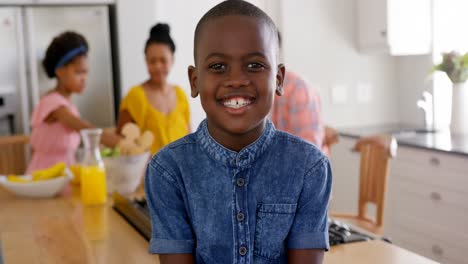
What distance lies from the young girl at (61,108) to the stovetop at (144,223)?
512mm

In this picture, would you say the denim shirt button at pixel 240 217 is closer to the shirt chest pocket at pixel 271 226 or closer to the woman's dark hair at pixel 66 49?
the shirt chest pocket at pixel 271 226

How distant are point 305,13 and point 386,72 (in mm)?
724

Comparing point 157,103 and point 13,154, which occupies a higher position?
point 157,103

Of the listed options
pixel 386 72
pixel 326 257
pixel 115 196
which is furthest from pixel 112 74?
pixel 326 257

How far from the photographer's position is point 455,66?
11.0ft

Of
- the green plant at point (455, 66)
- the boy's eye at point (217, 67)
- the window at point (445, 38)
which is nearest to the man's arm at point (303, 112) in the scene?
the green plant at point (455, 66)

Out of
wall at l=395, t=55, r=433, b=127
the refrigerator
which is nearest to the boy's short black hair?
the refrigerator

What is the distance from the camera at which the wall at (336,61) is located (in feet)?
12.4

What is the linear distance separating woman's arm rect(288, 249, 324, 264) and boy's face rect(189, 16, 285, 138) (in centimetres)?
22

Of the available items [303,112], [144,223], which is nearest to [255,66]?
[144,223]

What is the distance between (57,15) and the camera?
358 centimetres

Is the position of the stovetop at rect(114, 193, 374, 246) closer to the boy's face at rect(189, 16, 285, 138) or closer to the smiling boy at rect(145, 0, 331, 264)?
the smiling boy at rect(145, 0, 331, 264)

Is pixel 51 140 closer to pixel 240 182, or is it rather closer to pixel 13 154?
pixel 13 154

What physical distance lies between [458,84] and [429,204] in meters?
0.74
